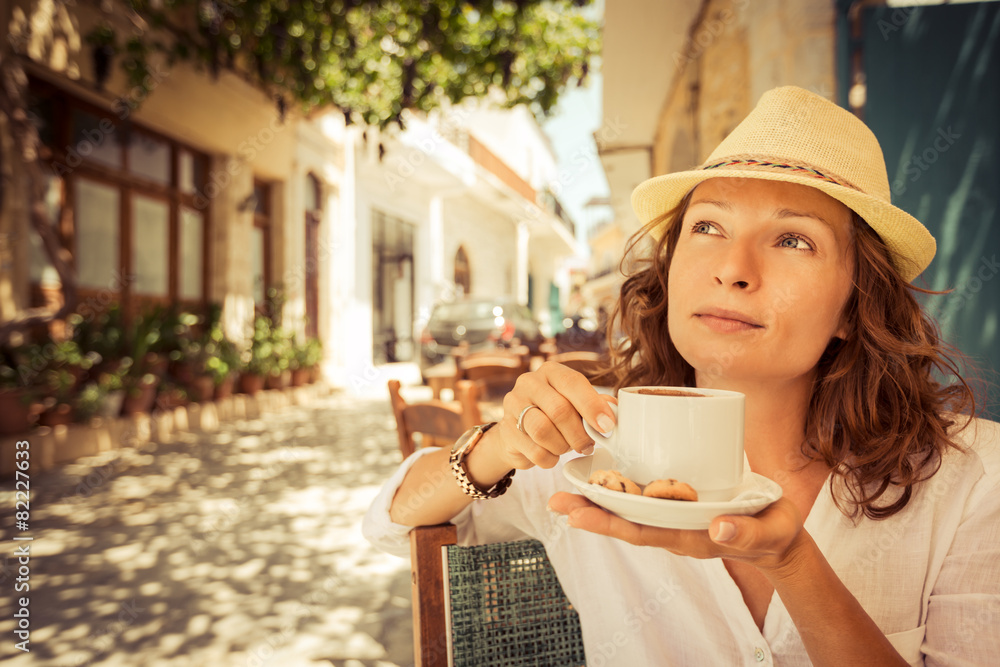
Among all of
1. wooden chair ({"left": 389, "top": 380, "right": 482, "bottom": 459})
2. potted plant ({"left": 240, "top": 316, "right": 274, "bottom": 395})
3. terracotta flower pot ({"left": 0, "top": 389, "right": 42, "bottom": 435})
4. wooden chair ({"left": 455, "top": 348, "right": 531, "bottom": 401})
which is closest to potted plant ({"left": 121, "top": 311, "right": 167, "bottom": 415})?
terracotta flower pot ({"left": 0, "top": 389, "right": 42, "bottom": 435})

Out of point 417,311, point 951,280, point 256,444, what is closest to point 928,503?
point 951,280

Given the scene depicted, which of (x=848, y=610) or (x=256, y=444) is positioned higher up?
(x=848, y=610)

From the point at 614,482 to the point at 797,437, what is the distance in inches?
26.3

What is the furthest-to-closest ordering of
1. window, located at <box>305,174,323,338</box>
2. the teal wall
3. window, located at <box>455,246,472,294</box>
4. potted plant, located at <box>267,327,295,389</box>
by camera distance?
1. window, located at <box>455,246,472,294</box>
2. window, located at <box>305,174,323,338</box>
3. potted plant, located at <box>267,327,295,389</box>
4. the teal wall

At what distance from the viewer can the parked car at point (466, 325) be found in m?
9.74

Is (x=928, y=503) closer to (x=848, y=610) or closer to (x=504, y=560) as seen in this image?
(x=848, y=610)

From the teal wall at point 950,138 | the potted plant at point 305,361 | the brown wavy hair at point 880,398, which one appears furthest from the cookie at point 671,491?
the potted plant at point 305,361

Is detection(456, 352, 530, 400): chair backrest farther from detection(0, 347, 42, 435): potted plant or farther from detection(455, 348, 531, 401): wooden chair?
detection(0, 347, 42, 435): potted plant

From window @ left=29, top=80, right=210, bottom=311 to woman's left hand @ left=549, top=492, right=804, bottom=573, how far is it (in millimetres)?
6964

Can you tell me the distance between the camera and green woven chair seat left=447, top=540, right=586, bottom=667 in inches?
47.9

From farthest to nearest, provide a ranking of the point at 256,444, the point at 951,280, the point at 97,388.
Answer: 1. the point at 256,444
2. the point at 97,388
3. the point at 951,280

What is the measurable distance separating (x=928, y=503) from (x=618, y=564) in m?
0.57

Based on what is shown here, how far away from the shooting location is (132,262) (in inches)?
282

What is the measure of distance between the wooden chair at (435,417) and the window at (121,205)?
5.62 m
